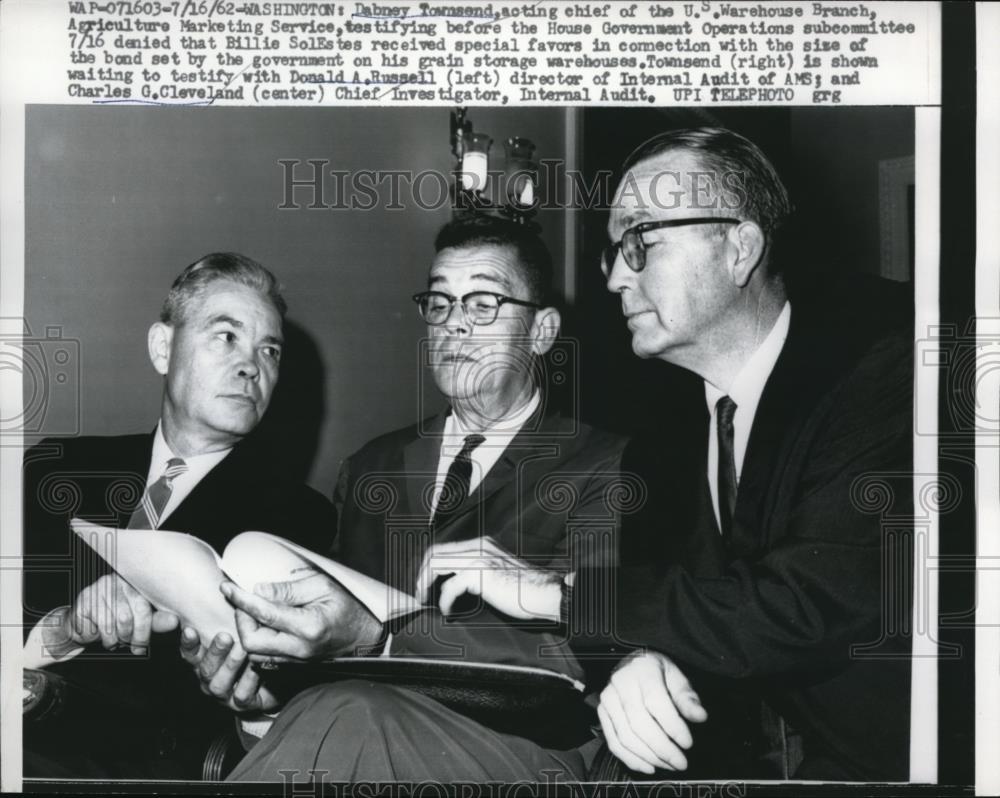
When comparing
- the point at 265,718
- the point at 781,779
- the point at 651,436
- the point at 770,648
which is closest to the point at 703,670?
the point at 770,648

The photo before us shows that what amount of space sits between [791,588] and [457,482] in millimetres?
789

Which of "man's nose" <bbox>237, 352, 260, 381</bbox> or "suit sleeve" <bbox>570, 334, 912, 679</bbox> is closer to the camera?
"suit sleeve" <bbox>570, 334, 912, 679</bbox>

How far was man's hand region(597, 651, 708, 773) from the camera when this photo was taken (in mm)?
2355

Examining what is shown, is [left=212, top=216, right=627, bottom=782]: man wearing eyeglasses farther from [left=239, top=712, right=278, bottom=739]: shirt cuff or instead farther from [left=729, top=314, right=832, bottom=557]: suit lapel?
[left=729, top=314, right=832, bottom=557]: suit lapel

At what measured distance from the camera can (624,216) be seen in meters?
2.43

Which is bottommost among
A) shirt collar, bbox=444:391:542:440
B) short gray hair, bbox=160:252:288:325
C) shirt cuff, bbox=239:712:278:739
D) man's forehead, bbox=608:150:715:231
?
shirt cuff, bbox=239:712:278:739

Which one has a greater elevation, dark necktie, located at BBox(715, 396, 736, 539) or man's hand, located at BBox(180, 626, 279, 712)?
dark necktie, located at BBox(715, 396, 736, 539)

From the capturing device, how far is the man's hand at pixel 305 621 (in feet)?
7.86

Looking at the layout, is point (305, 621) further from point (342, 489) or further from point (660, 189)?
point (660, 189)

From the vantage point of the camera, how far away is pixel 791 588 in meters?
2.34

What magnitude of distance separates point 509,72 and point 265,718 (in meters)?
1.62

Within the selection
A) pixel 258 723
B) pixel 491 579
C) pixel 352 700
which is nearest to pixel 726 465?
pixel 491 579

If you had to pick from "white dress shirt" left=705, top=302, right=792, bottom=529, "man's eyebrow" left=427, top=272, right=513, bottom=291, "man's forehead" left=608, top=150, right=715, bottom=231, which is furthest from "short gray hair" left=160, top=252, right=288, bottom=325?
"white dress shirt" left=705, top=302, right=792, bottom=529

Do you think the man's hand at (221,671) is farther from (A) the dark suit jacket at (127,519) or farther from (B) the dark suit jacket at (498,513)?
(B) the dark suit jacket at (498,513)
